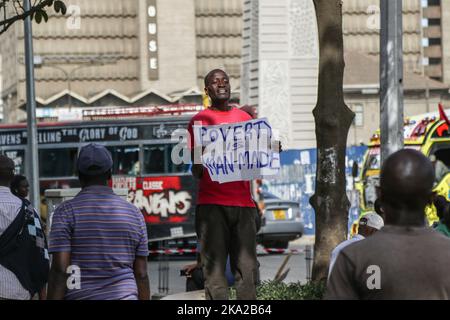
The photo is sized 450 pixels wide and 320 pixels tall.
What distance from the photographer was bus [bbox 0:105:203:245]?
28609 millimetres

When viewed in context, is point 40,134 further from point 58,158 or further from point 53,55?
point 53,55

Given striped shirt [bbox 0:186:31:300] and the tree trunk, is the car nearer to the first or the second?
the tree trunk

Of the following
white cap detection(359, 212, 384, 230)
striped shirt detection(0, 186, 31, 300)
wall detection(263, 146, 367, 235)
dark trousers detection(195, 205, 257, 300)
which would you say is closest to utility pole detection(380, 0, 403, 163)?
white cap detection(359, 212, 384, 230)

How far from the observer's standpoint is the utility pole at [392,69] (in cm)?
1151

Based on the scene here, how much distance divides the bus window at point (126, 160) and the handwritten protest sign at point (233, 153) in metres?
21.4

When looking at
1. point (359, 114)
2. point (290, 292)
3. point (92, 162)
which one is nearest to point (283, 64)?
point (359, 114)

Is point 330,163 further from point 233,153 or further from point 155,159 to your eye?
point 155,159

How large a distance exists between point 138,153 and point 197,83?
297 ft

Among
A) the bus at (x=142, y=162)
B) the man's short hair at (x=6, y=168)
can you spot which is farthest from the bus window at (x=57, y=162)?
the man's short hair at (x=6, y=168)

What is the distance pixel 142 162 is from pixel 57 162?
6.83 ft

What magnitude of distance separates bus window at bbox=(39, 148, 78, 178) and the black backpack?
21699 millimetres

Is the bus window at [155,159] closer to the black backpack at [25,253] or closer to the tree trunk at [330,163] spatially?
the tree trunk at [330,163]

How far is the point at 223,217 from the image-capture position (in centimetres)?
742
